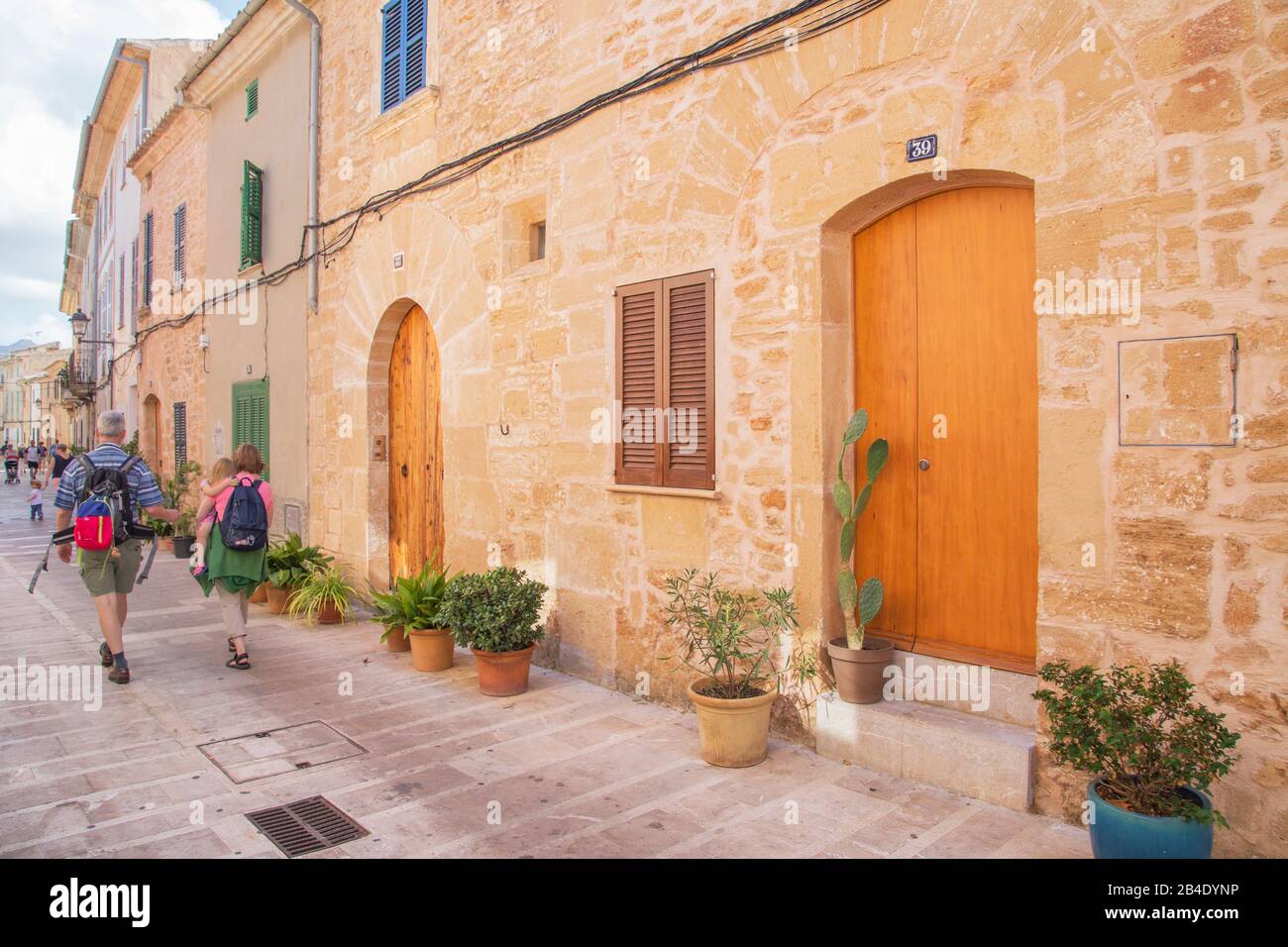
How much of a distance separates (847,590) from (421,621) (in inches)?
126

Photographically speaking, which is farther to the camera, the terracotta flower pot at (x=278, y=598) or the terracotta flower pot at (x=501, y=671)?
the terracotta flower pot at (x=278, y=598)

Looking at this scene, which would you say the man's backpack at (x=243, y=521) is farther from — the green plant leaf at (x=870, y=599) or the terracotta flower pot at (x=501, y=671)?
the green plant leaf at (x=870, y=599)

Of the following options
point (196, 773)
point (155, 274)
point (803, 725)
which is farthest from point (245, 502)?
point (155, 274)

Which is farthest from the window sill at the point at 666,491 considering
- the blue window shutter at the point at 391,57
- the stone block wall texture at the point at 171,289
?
the stone block wall texture at the point at 171,289

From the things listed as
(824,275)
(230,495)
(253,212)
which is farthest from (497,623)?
(253,212)

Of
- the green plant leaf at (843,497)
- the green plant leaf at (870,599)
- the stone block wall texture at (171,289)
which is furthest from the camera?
the stone block wall texture at (171,289)

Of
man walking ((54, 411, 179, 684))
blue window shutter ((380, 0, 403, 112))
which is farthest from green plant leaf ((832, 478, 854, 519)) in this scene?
blue window shutter ((380, 0, 403, 112))

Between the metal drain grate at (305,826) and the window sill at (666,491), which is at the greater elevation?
the window sill at (666,491)

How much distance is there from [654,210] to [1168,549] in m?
3.39

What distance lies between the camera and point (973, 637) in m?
4.19

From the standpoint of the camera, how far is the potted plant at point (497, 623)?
5449mm

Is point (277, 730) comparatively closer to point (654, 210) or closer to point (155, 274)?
point (654, 210)

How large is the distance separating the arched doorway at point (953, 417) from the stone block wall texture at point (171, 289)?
11290 millimetres
